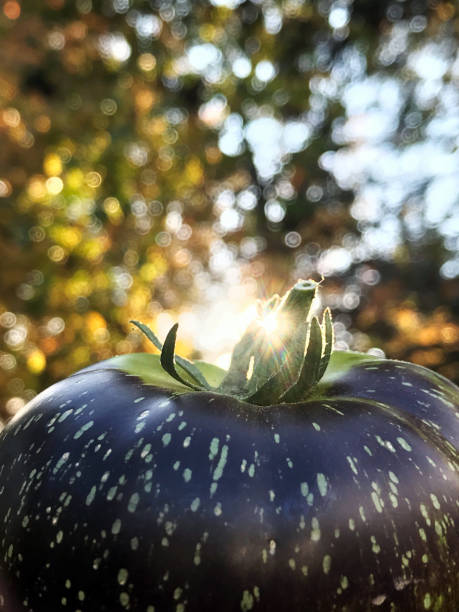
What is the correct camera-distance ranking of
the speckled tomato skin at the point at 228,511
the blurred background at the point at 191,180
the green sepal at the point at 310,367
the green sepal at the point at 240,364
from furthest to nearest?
the blurred background at the point at 191,180 < the green sepal at the point at 240,364 < the green sepal at the point at 310,367 < the speckled tomato skin at the point at 228,511

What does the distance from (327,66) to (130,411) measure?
7.06 metres

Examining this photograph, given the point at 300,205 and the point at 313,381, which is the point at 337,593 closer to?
the point at 313,381

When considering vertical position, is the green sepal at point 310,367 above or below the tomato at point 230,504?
above

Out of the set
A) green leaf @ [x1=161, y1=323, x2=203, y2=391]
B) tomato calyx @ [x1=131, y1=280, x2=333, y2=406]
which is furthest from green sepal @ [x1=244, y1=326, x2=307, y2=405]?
green leaf @ [x1=161, y1=323, x2=203, y2=391]

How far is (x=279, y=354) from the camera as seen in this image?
30.9 inches

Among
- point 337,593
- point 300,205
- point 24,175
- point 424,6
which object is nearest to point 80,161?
point 24,175

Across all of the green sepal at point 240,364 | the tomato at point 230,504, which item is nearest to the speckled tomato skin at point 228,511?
the tomato at point 230,504

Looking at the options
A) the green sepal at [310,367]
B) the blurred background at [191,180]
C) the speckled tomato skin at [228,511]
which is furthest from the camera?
the blurred background at [191,180]

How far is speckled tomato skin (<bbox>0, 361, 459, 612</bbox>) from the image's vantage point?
0.56 m

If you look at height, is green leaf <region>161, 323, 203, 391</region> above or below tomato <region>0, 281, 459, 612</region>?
above

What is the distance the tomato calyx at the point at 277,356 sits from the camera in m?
0.71

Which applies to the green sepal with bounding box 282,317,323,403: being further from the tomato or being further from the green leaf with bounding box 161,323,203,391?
the green leaf with bounding box 161,323,203,391

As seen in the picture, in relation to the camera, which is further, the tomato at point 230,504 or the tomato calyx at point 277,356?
the tomato calyx at point 277,356

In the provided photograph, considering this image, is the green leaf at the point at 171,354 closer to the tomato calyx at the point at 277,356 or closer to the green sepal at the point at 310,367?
the tomato calyx at the point at 277,356
